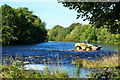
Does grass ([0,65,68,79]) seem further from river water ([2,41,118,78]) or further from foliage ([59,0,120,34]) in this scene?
foliage ([59,0,120,34])

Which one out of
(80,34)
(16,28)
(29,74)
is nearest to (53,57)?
(29,74)

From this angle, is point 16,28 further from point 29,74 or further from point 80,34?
point 29,74

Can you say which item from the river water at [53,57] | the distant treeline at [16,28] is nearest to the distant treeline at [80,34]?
the distant treeline at [16,28]

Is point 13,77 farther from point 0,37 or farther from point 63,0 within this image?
point 0,37

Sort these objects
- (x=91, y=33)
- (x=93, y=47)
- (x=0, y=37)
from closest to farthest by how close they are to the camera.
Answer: (x=93, y=47)
(x=0, y=37)
(x=91, y=33)

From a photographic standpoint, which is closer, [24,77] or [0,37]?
[24,77]

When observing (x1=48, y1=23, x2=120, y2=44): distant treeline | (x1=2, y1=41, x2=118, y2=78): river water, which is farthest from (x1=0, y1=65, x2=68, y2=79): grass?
(x1=48, y1=23, x2=120, y2=44): distant treeline

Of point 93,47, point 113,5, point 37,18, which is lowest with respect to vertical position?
point 93,47

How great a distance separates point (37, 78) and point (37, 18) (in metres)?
87.7

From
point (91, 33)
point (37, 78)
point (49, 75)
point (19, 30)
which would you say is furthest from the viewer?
point (91, 33)

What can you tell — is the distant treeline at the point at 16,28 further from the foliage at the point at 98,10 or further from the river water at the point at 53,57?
the foliage at the point at 98,10

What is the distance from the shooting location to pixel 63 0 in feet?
18.8

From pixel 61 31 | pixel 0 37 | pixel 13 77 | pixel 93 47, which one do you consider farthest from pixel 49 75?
pixel 61 31

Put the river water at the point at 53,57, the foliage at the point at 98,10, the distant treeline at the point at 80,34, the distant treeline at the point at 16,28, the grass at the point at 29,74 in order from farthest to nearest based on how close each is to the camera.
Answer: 1. the distant treeline at the point at 80,34
2. the distant treeline at the point at 16,28
3. the river water at the point at 53,57
4. the grass at the point at 29,74
5. the foliage at the point at 98,10
